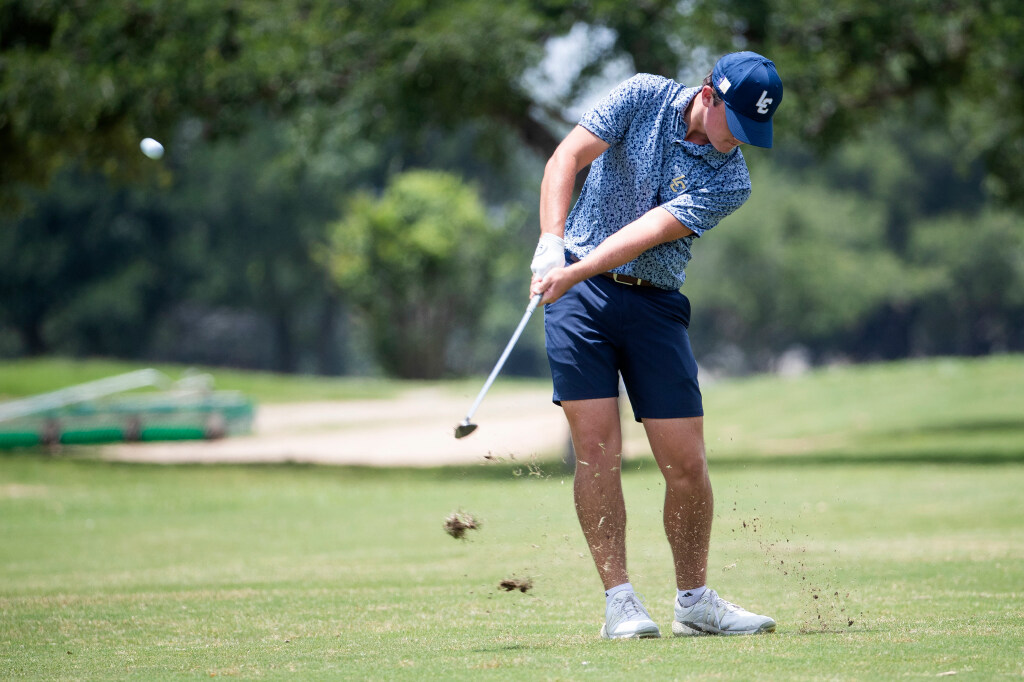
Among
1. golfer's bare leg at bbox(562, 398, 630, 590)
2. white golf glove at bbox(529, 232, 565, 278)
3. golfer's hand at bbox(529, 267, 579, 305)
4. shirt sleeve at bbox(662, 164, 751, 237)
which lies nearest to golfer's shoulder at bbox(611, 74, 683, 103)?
shirt sleeve at bbox(662, 164, 751, 237)

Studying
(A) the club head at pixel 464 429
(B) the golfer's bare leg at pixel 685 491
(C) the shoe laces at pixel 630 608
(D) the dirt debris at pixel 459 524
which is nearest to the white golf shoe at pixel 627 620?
(C) the shoe laces at pixel 630 608

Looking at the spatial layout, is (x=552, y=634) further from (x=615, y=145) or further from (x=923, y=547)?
(x=923, y=547)

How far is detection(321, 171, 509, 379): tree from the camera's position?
3994 centimetres

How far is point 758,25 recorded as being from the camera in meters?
16.4

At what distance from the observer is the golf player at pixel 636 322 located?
4.87 meters

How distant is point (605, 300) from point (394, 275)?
1393 inches

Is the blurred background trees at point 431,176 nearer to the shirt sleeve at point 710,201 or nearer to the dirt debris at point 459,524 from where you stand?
the shirt sleeve at point 710,201

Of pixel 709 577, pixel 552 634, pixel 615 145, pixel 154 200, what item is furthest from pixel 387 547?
pixel 154 200

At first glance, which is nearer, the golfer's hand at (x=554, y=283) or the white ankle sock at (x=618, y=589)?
the golfer's hand at (x=554, y=283)

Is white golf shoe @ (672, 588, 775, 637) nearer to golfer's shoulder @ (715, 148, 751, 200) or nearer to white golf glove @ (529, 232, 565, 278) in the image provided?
white golf glove @ (529, 232, 565, 278)

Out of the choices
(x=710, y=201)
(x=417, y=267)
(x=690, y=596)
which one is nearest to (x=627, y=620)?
(x=690, y=596)

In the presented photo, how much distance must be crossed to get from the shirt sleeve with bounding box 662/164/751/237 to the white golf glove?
413mm

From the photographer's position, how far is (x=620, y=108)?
4906 millimetres

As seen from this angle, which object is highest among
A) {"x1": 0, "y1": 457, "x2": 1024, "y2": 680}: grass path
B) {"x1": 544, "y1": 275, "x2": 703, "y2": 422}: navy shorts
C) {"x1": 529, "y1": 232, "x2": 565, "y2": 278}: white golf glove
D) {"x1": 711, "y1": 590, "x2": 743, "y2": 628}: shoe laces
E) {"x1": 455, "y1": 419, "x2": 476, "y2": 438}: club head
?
{"x1": 529, "y1": 232, "x2": 565, "y2": 278}: white golf glove
